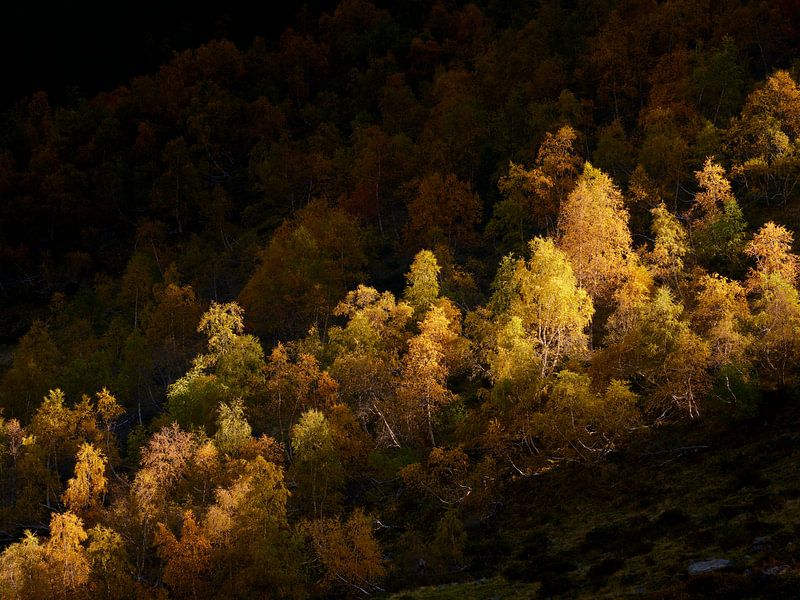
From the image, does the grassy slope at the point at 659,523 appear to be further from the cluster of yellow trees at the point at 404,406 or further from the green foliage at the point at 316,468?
the green foliage at the point at 316,468

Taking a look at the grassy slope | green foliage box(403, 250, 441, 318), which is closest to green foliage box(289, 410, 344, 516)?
the grassy slope

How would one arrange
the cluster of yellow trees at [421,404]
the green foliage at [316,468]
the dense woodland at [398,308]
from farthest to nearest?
1. the green foliage at [316,468]
2. the dense woodland at [398,308]
3. the cluster of yellow trees at [421,404]

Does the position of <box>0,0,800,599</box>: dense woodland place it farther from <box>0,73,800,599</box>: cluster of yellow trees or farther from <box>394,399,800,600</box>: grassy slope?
<box>394,399,800,600</box>: grassy slope

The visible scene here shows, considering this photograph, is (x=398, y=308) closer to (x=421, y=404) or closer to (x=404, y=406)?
(x=421, y=404)

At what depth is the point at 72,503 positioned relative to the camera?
206ft

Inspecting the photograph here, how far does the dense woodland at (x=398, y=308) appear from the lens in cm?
5041

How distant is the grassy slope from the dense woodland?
70.4 inches

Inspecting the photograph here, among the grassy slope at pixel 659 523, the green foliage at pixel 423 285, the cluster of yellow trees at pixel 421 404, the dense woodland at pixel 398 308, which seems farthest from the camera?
the green foliage at pixel 423 285

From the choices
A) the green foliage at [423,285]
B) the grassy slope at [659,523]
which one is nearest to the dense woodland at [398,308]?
the green foliage at [423,285]

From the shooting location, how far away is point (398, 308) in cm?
6894

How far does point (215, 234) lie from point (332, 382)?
74.6 m

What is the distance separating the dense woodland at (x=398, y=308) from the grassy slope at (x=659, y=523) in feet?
5.87

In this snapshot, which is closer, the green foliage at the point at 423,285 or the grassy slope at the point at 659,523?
the grassy slope at the point at 659,523

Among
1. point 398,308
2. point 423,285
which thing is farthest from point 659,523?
point 423,285
